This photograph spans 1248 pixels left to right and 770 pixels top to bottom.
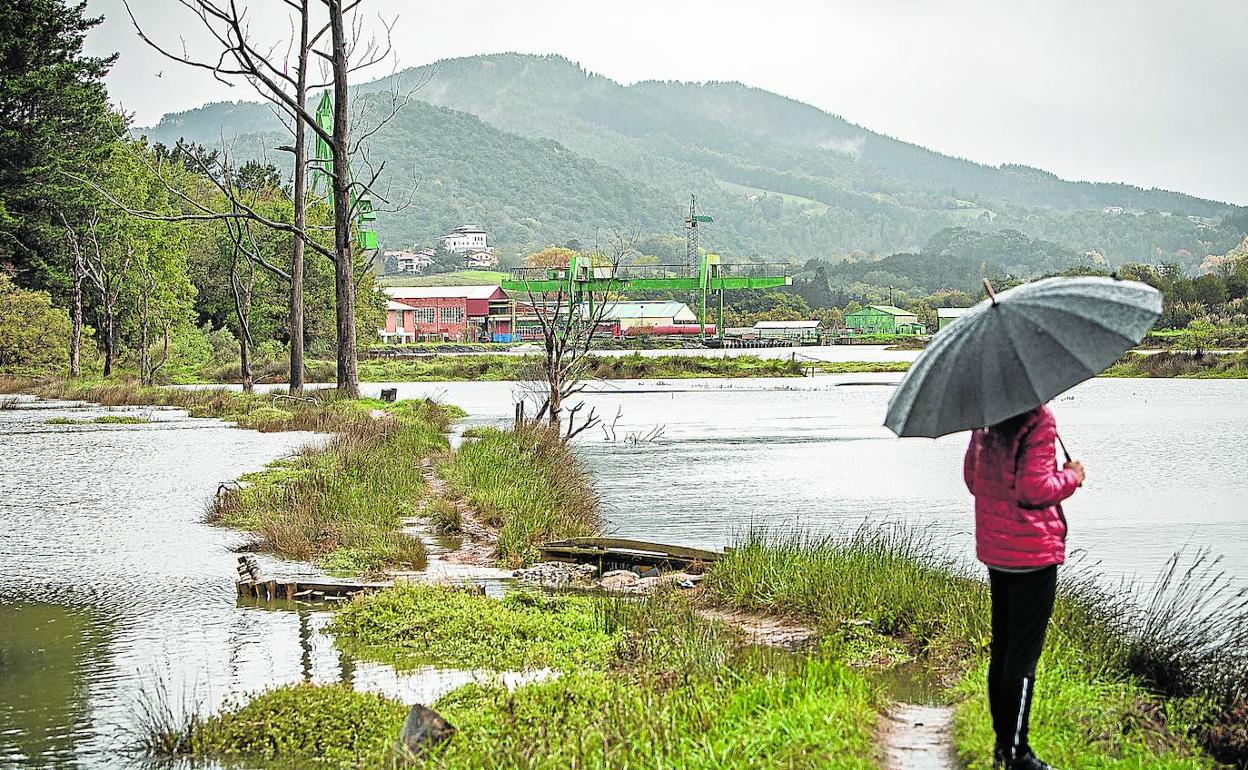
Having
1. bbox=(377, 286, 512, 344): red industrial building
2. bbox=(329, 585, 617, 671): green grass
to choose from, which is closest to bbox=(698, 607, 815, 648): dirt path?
bbox=(329, 585, 617, 671): green grass

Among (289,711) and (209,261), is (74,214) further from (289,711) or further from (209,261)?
(289,711)

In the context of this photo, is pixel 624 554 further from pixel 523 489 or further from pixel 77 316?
pixel 77 316

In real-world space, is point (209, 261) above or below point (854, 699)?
above

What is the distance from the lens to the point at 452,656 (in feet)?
28.6

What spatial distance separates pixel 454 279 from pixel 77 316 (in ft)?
408

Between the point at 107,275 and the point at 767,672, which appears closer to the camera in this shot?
the point at 767,672

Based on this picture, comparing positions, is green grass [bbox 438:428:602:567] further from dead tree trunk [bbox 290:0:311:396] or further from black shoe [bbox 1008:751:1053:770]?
dead tree trunk [bbox 290:0:311:396]

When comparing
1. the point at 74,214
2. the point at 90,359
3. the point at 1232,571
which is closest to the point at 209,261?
the point at 90,359

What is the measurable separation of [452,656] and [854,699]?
3.27 meters

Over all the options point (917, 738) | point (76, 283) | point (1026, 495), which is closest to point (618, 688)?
point (917, 738)

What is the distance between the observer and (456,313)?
13512 cm

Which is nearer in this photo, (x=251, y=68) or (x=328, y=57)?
(x=251, y=68)

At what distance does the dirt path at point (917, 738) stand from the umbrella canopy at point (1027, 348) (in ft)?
5.00

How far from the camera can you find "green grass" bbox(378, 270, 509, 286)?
547 feet
